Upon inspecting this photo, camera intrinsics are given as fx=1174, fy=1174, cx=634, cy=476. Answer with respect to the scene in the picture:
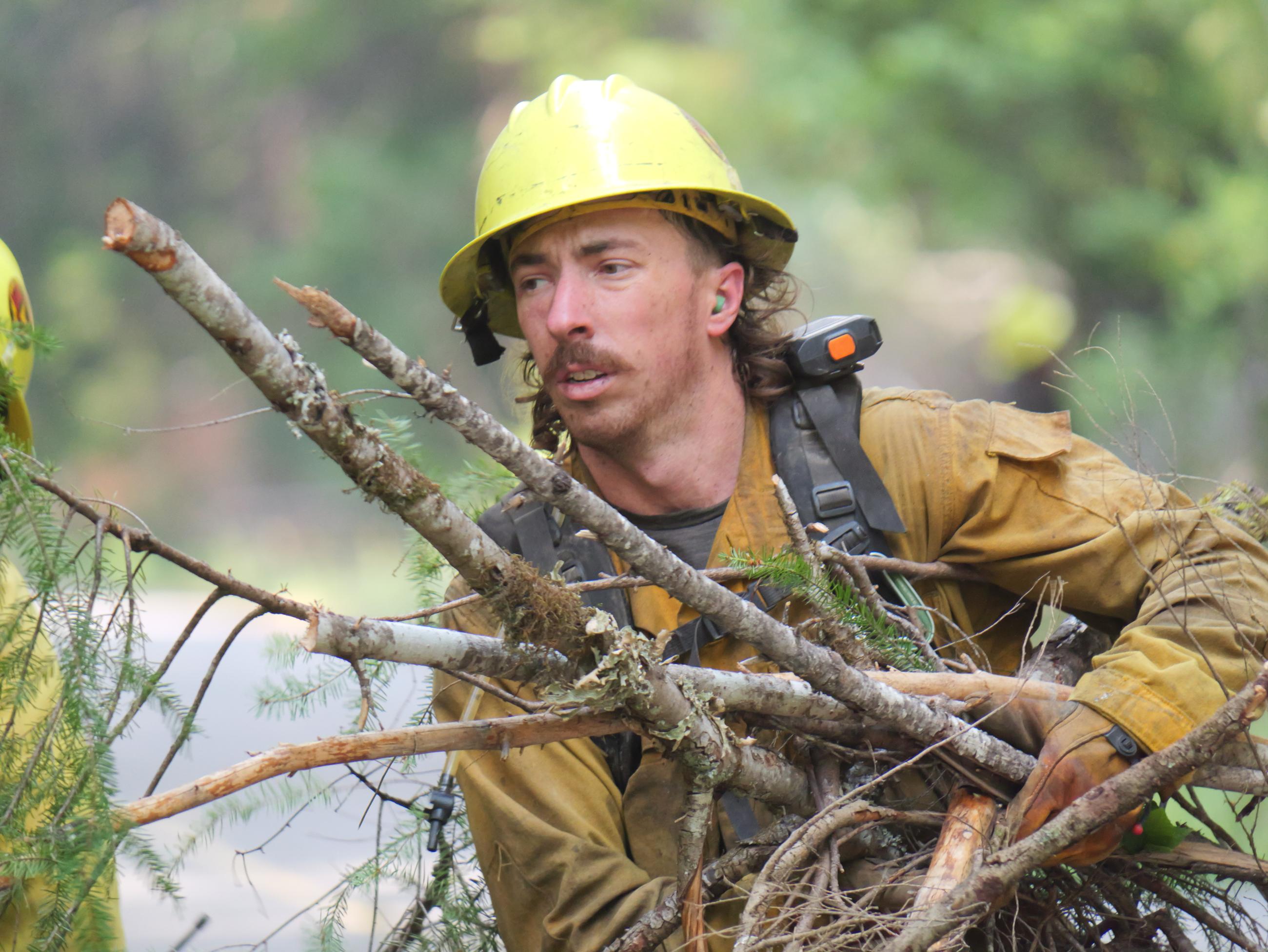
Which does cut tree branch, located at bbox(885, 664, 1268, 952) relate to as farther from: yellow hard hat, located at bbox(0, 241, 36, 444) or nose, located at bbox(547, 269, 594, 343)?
yellow hard hat, located at bbox(0, 241, 36, 444)

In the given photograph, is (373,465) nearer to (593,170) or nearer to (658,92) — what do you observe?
(593,170)

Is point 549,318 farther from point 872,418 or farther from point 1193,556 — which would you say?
point 1193,556

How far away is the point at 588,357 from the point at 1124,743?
1.20m

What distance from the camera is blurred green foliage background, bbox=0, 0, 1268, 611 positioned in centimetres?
982

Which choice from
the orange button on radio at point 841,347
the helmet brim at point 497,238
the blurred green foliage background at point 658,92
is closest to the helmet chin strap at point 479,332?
the helmet brim at point 497,238

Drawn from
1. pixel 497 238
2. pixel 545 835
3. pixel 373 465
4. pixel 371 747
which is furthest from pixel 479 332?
pixel 373 465

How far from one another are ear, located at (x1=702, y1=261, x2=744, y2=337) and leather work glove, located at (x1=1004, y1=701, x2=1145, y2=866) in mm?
1087

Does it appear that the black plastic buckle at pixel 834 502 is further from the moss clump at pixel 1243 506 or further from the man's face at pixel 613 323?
the moss clump at pixel 1243 506

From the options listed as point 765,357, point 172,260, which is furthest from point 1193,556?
point 172,260

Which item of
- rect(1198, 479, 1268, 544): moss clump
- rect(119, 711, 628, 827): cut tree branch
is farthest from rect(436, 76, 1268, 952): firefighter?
rect(119, 711, 628, 827): cut tree branch

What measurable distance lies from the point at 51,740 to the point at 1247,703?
150 centimetres

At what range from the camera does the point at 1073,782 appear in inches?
71.1

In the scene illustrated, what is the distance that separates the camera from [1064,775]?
5.92ft

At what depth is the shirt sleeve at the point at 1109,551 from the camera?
1.88m
